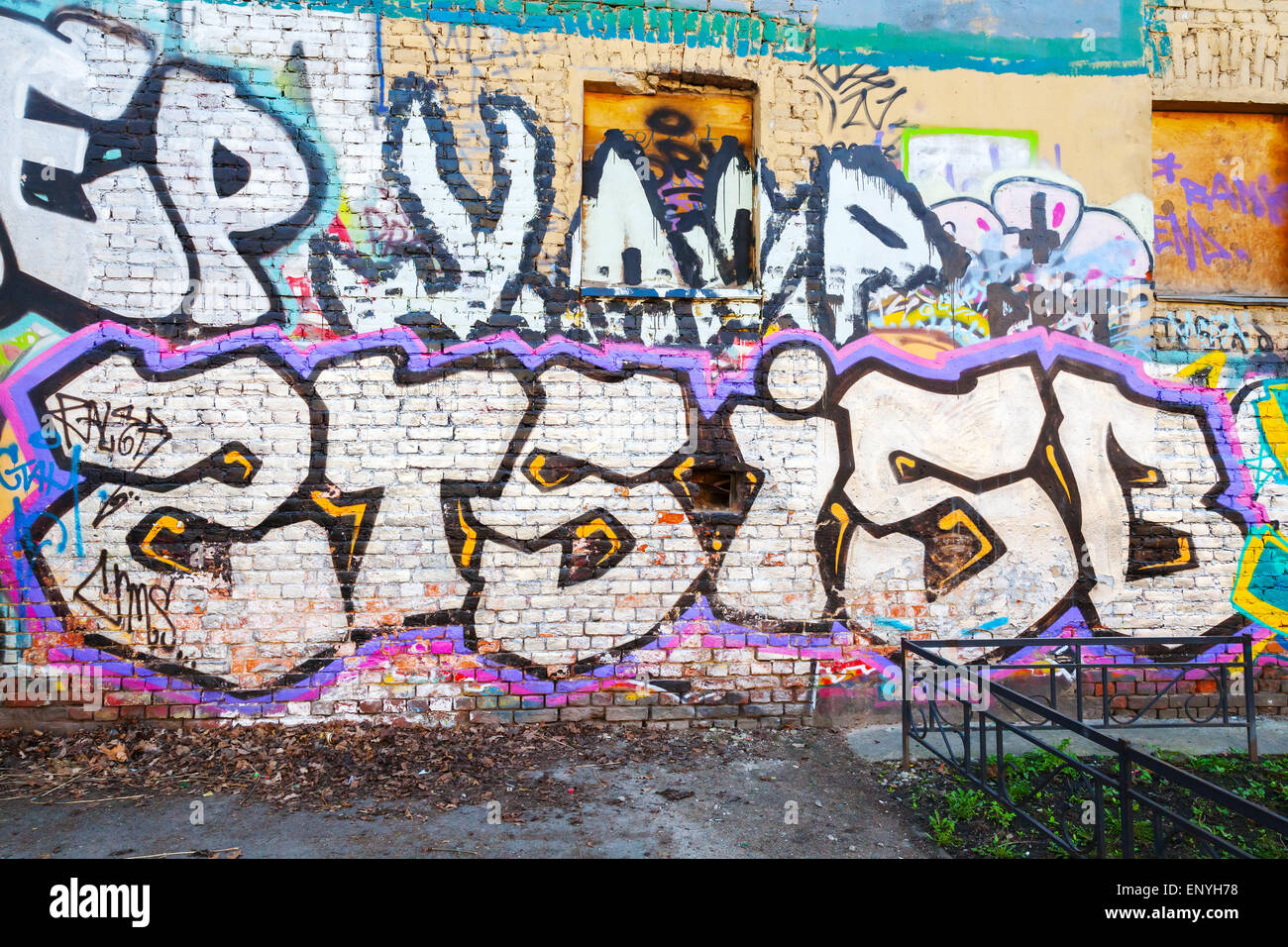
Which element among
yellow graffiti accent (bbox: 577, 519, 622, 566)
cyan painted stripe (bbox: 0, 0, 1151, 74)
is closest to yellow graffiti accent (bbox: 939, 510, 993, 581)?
yellow graffiti accent (bbox: 577, 519, 622, 566)

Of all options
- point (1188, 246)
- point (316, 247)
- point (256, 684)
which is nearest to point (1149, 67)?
point (1188, 246)

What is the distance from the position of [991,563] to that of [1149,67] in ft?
11.4

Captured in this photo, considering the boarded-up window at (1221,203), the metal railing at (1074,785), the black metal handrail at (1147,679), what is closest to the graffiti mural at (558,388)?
the black metal handrail at (1147,679)

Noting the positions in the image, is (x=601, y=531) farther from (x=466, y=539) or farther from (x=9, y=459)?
(x=9, y=459)

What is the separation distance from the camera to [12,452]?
14.6 ft

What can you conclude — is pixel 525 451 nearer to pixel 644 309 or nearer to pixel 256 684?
pixel 644 309

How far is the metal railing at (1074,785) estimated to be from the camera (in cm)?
274

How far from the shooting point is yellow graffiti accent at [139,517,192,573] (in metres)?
4.50

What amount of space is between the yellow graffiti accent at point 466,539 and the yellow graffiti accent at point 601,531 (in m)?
0.65

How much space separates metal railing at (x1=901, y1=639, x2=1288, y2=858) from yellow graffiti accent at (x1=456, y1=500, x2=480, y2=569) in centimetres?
260

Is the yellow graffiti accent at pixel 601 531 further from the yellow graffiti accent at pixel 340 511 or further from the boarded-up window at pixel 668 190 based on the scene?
the boarded-up window at pixel 668 190
